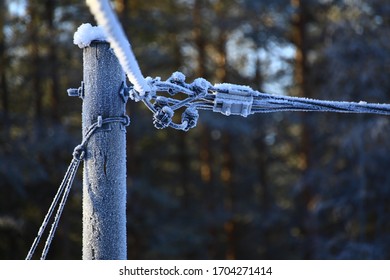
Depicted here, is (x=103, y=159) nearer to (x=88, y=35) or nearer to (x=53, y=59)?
(x=88, y=35)

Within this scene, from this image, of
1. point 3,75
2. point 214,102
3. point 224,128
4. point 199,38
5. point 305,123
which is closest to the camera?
point 214,102

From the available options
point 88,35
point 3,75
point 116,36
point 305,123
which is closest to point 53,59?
point 3,75

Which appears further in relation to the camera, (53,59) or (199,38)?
(199,38)

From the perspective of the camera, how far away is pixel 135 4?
51.2ft

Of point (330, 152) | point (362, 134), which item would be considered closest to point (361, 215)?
point (362, 134)

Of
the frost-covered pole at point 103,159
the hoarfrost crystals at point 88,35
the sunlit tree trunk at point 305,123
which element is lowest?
the frost-covered pole at point 103,159

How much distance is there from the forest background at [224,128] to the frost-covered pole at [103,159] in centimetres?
950

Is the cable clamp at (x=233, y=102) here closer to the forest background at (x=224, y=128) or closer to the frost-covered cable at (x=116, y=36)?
the frost-covered cable at (x=116, y=36)

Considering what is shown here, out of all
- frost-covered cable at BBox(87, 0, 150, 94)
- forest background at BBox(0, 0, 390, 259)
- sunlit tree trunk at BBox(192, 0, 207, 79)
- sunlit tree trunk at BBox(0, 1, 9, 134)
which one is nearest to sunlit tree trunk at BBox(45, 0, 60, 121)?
forest background at BBox(0, 0, 390, 259)

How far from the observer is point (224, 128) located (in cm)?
1527

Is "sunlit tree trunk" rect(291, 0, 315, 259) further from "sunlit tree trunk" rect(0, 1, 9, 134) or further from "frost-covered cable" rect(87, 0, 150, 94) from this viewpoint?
"frost-covered cable" rect(87, 0, 150, 94)

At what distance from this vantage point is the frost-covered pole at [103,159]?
2.95 m

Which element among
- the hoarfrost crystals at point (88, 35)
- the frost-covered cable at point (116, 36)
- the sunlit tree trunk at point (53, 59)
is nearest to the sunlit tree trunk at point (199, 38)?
the sunlit tree trunk at point (53, 59)

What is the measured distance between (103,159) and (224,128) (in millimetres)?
12384
